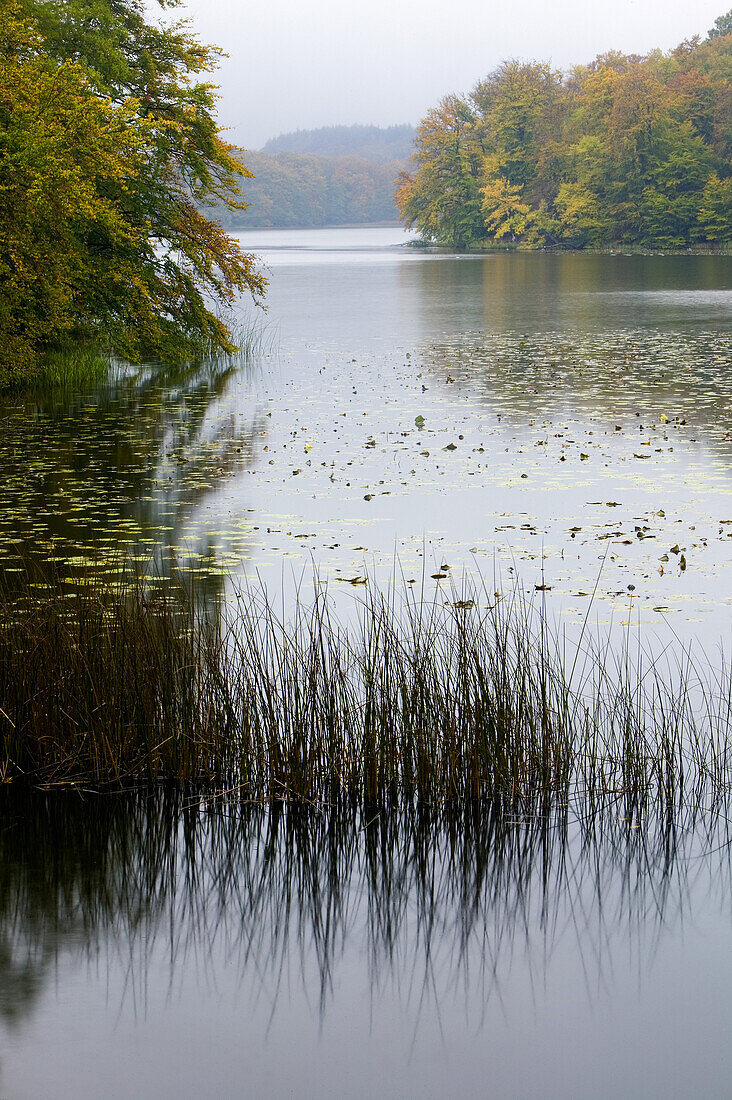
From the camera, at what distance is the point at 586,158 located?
7375 centimetres

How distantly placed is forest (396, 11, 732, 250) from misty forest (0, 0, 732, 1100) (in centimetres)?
5134

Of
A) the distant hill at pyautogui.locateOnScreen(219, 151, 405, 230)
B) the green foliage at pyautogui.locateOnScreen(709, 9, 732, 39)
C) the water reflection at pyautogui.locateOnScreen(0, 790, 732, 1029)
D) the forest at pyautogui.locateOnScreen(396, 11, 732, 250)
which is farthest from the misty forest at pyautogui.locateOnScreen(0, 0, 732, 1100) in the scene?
the distant hill at pyautogui.locateOnScreen(219, 151, 405, 230)

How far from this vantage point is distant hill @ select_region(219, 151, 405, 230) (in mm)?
164875

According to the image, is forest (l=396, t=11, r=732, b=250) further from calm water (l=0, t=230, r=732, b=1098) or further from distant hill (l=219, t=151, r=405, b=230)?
distant hill (l=219, t=151, r=405, b=230)

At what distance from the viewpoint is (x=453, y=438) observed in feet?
49.1

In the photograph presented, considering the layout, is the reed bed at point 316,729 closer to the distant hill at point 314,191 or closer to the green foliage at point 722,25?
the green foliage at point 722,25

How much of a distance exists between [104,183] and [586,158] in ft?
→ 194

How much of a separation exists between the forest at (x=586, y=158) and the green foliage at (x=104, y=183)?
52363 millimetres

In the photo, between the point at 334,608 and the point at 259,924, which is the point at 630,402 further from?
the point at 259,924

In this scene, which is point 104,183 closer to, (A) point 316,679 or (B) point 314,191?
(A) point 316,679

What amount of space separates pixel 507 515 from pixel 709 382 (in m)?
9.23

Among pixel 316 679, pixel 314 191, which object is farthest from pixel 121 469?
pixel 314 191

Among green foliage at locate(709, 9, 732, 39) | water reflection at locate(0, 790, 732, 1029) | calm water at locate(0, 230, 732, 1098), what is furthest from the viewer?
green foliage at locate(709, 9, 732, 39)

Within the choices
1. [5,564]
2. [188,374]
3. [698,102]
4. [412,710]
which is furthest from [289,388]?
[698,102]
